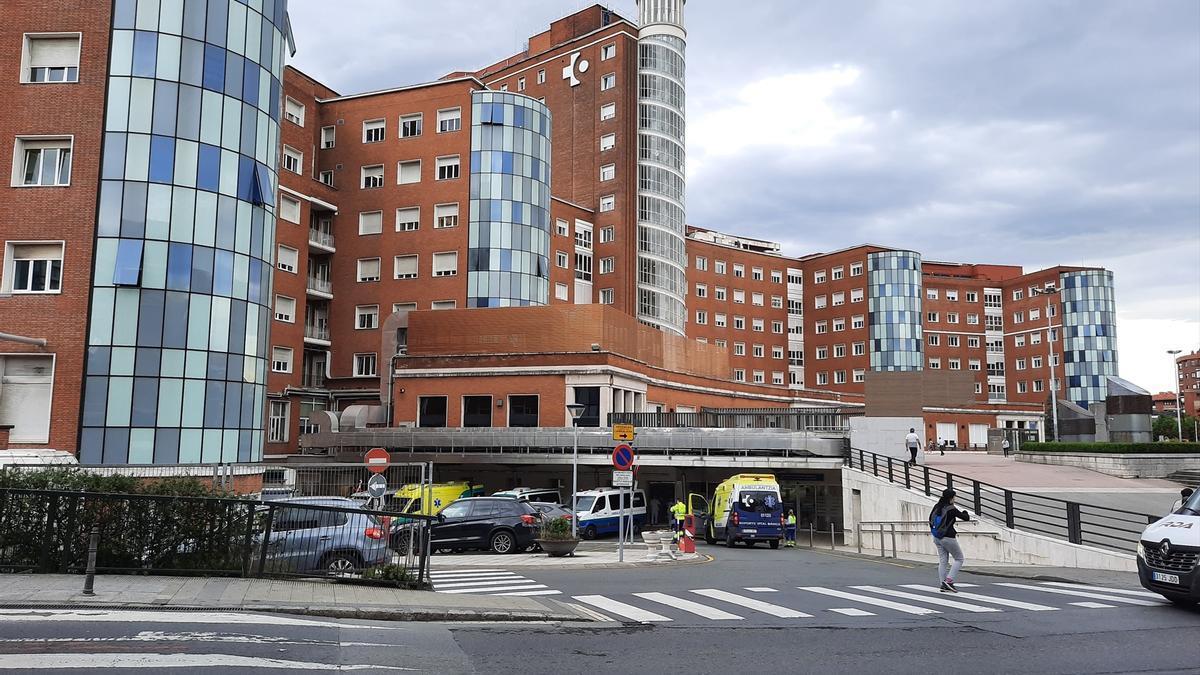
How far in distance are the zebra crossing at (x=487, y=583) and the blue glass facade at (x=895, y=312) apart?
275ft

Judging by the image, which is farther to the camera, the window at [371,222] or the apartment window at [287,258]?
the window at [371,222]

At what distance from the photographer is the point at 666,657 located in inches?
365

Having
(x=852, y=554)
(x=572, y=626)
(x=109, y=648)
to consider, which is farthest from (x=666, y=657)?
(x=852, y=554)

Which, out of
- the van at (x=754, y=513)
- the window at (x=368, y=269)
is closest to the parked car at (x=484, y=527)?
the van at (x=754, y=513)

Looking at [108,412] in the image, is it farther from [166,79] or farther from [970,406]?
[970,406]

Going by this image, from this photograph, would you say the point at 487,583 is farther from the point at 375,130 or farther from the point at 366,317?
the point at 375,130

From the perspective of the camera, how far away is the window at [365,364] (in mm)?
58219

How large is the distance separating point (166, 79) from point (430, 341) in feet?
65.0

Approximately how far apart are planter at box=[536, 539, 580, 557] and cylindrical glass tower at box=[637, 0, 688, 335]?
5170 centimetres

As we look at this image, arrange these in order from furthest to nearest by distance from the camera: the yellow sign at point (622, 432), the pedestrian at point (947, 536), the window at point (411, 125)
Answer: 1. the window at point (411, 125)
2. the yellow sign at point (622, 432)
3. the pedestrian at point (947, 536)

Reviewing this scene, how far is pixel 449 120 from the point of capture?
59.0m

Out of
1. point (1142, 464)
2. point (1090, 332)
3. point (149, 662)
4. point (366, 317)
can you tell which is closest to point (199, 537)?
point (149, 662)

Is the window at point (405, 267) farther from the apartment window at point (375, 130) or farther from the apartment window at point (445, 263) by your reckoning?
the apartment window at point (375, 130)

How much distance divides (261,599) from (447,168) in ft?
162
